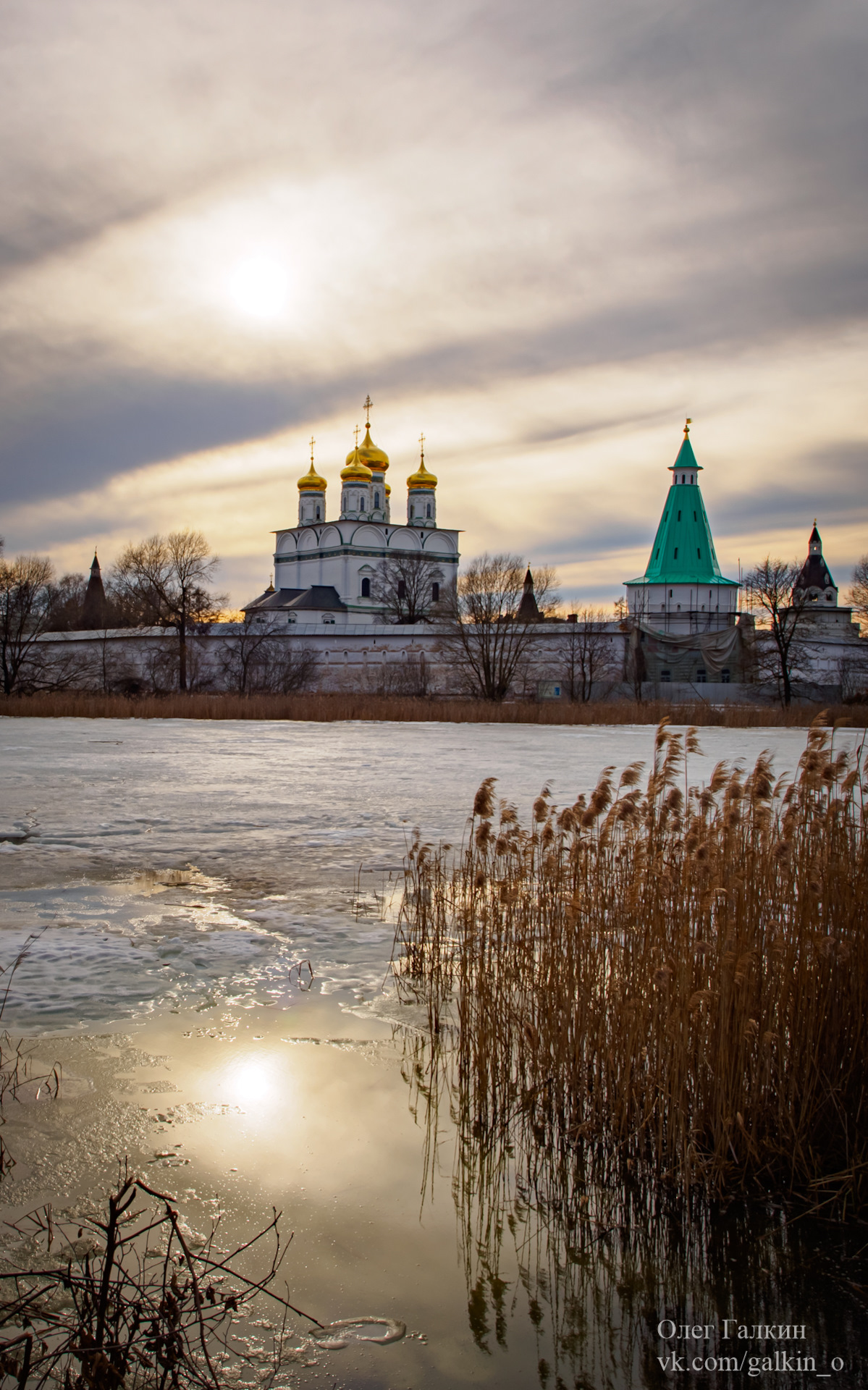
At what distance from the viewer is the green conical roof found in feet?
172

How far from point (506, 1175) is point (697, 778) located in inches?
312

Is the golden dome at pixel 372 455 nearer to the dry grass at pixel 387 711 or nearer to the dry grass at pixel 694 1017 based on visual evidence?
the dry grass at pixel 387 711

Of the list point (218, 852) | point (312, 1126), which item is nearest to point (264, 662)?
point (218, 852)

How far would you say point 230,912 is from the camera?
5125 mm

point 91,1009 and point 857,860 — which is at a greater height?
point 857,860

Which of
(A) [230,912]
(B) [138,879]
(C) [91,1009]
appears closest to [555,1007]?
(C) [91,1009]

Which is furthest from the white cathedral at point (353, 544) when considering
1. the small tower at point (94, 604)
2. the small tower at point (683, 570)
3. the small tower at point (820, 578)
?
the small tower at point (820, 578)

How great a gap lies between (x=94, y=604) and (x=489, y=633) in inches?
1357

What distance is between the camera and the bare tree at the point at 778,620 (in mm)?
36094

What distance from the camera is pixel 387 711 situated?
24031mm

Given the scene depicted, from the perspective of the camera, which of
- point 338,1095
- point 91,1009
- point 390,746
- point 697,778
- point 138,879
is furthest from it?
point 390,746

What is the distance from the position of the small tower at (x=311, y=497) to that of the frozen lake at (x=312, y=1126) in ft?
190

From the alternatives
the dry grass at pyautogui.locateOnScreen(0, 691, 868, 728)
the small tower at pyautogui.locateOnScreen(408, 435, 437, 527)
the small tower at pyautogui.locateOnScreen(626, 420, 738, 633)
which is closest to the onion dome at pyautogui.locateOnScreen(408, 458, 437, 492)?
the small tower at pyautogui.locateOnScreen(408, 435, 437, 527)

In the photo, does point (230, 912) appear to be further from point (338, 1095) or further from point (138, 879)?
point (338, 1095)
